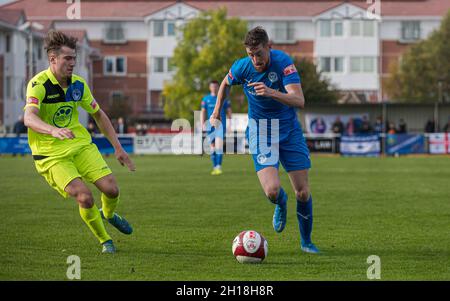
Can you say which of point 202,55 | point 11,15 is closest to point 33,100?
point 202,55

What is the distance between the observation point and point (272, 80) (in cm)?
990

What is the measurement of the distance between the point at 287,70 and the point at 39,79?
265 cm

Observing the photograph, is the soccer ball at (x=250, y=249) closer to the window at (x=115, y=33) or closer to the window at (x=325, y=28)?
the window at (x=325, y=28)

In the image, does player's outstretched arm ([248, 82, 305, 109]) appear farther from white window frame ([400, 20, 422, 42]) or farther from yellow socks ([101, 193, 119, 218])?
white window frame ([400, 20, 422, 42])

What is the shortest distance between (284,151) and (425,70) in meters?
61.5

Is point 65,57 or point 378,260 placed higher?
point 65,57

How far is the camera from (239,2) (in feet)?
269

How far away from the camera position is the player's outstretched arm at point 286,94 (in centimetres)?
926

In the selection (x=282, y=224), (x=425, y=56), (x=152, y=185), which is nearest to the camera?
(x=282, y=224)

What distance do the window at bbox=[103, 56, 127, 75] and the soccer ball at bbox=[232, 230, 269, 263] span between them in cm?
7468

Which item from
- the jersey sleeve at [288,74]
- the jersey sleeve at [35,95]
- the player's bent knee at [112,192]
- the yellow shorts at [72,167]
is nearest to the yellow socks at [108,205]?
the player's bent knee at [112,192]
